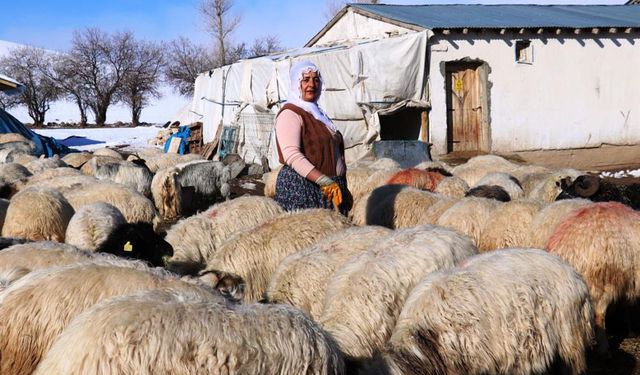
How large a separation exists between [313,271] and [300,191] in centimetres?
96

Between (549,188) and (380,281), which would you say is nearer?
(380,281)

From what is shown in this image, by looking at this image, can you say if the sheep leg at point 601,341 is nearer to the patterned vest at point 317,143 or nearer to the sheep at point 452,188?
the patterned vest at point 317,143

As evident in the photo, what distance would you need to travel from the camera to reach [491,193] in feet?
26.8

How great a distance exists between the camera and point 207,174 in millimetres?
13008

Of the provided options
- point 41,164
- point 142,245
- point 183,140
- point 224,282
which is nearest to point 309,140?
point 224,282

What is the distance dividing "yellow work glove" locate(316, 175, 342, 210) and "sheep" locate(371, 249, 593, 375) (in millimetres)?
1288

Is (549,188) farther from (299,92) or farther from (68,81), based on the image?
(68,81)

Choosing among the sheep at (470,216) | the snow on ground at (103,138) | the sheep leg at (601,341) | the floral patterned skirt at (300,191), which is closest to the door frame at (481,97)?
the sheep at (470,216)

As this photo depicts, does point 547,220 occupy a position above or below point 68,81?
below

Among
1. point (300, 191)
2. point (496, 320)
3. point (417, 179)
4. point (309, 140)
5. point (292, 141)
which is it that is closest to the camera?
point (496, 320)

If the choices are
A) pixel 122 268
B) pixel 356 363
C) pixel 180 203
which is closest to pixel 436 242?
pixel 356 363

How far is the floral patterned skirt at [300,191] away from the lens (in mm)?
5656

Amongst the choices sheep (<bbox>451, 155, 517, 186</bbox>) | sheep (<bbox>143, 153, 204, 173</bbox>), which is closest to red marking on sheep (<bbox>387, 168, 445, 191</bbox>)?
Answer: sheep (<bbox>451, 155, 517, 186</bbox>)

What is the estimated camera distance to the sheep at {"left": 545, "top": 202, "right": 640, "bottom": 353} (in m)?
5.16
